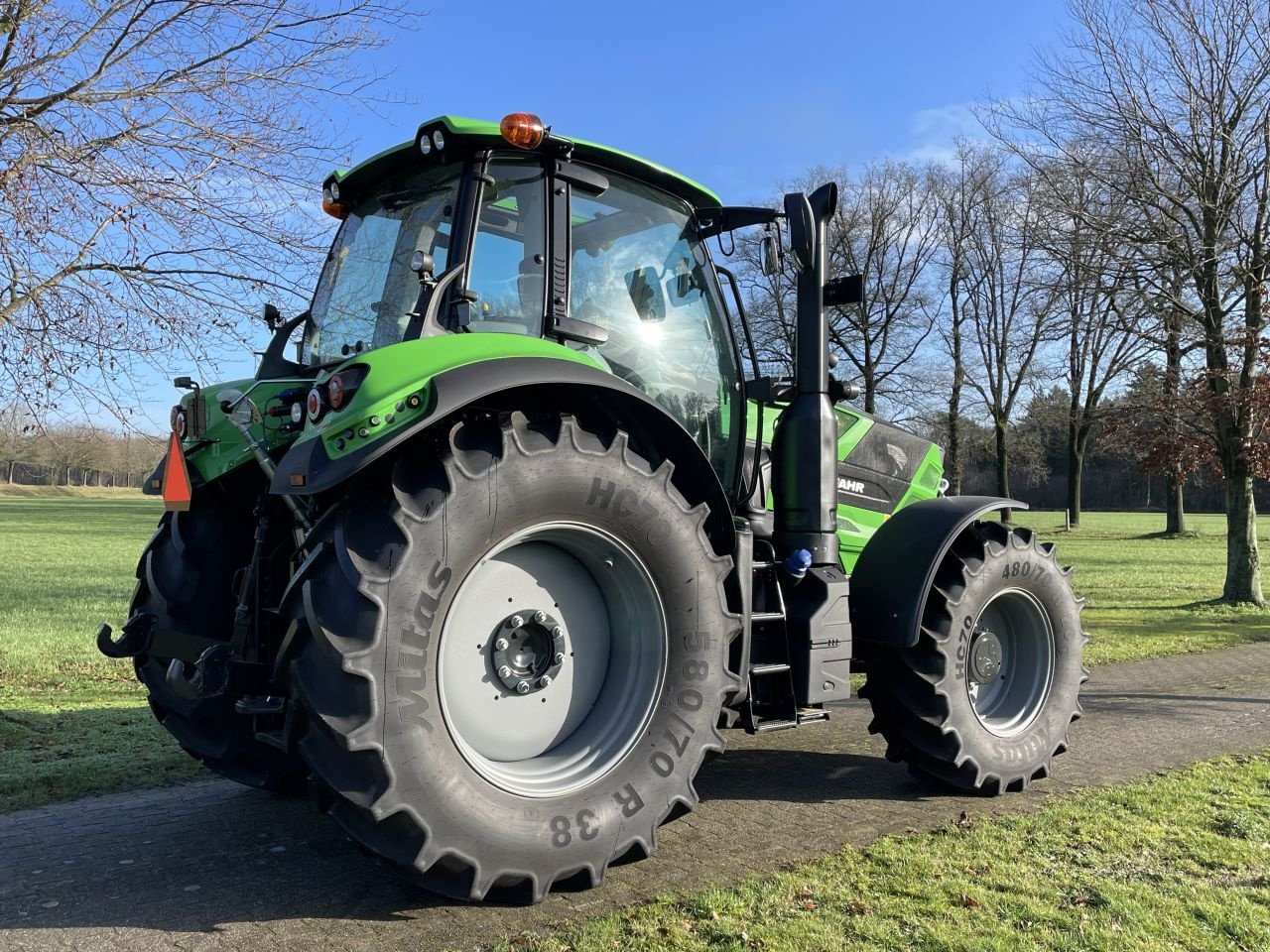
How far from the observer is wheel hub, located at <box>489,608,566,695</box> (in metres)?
3.34

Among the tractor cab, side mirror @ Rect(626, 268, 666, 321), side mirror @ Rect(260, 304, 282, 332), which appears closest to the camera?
the tractor cab

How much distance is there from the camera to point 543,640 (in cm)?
346

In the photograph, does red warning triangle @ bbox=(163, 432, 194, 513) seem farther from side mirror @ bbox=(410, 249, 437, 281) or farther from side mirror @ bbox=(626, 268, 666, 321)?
side mirror @ bbox=(626, 268, 666, 321)

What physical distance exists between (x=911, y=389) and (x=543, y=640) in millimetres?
34630

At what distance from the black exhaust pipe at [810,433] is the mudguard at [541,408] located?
61 cm

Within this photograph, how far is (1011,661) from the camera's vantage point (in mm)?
5141

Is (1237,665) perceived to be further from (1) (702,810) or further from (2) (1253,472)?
(1) (702,810)

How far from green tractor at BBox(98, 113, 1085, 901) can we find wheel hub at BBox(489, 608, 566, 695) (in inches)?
0.5

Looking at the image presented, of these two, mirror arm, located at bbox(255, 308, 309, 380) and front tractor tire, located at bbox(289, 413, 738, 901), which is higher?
mirror arm, located at bbox(255, 308, 309, 380)

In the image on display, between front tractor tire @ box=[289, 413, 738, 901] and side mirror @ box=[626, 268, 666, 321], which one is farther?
side mirror @ box=[626, 268, 666, 321]

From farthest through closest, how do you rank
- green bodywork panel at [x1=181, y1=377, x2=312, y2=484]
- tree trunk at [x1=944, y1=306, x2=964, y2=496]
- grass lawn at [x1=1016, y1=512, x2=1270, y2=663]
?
tree trunk at [x1=944, y1=306, x2=964, y2=496]
grass lawn at [x1=1016, y1=512, x2=1270, y2=663]
green bodywork panel at [x1=181, y1=377, x2=312, y2=484]

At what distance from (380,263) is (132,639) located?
1911 millimetres

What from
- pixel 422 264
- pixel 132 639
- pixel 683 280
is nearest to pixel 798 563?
pixel 683 280

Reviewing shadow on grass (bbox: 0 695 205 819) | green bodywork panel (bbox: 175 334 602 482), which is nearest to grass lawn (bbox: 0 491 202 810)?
shadow on grass (bbox: 0 695 205 819)
